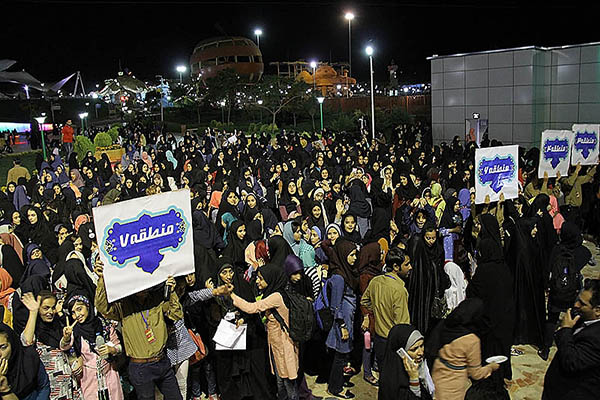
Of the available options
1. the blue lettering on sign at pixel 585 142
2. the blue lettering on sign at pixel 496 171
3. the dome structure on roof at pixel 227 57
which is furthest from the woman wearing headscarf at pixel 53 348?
the dome structure on roof at pixel 227 57

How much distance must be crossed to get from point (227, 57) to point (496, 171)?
60.3 meters

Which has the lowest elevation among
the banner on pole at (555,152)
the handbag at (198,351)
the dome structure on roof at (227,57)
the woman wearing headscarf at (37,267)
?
the handbag at (198,351)

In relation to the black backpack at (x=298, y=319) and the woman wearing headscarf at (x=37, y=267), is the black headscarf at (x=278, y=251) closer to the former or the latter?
the black backpack at (x=298, y=319)

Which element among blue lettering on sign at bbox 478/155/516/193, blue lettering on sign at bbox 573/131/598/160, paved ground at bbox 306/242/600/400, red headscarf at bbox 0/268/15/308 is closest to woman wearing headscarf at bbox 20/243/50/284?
red headscarf at bbox 0/268/15/308

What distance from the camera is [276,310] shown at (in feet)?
14.6

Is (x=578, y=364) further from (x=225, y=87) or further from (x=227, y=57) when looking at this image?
(x=227, y=57)

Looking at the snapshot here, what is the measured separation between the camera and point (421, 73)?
7325 cm

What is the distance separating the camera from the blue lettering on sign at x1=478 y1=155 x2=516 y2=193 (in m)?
6.96

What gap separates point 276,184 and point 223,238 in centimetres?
369

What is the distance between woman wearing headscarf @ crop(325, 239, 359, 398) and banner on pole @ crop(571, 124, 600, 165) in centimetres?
587

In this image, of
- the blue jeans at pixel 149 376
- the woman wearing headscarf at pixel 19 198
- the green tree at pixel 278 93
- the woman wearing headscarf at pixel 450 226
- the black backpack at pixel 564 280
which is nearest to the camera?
the blue jeans at pixel 149 376

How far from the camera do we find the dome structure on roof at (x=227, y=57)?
2507 inches

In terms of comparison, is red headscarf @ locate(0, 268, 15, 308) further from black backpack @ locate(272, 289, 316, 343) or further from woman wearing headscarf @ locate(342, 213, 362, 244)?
woman wearing headscarf @ locate(342, 213, 362, 244)

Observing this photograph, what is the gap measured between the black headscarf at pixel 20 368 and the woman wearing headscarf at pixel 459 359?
8.77 ft
